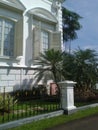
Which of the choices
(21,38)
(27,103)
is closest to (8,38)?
(21,38)

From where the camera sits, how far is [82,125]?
8.23m

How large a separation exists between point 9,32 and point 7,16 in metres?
0.88

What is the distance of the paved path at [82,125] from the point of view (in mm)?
7834

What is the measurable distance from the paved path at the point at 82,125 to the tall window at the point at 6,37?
6.80m

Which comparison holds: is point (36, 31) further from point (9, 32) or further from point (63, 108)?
point (63, 108)

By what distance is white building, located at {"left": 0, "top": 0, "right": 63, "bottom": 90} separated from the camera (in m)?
14.1

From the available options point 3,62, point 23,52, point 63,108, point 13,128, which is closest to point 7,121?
point 13,128

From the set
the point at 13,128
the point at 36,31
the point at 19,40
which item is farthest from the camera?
the point at 36,31

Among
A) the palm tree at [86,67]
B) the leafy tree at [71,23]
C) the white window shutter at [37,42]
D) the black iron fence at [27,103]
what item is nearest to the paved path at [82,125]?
the black iron fence at [27,103]

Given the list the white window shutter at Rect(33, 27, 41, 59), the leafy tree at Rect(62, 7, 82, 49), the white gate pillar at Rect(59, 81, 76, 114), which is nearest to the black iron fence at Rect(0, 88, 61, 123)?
the white gate pillar at Rect(59, 81, 76, 114)

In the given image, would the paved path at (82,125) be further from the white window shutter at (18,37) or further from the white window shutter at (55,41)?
the white window shutter at (55,41)

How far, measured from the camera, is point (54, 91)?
54.4 feet

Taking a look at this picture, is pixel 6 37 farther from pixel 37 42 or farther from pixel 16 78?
pixel 16 78

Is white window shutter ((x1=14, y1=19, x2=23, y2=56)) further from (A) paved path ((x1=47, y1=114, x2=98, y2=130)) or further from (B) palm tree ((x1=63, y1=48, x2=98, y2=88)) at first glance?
(A) paved path ((x1=47, y1=114, x2=98, y2=130))
